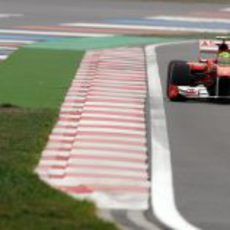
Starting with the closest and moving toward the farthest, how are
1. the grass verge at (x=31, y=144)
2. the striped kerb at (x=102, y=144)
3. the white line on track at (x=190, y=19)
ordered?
1. the grass verge at (x=31, y=144)
2. the striped kerb at (x=102, y=144)
3. the white line on track at (x=190, y=19)

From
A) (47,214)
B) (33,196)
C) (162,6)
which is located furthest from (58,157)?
(162,6)

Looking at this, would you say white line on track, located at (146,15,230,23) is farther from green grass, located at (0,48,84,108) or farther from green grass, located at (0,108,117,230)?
green grass, located at (0,108,117,230)

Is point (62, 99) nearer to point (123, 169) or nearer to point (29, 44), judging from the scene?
point (123, 169)

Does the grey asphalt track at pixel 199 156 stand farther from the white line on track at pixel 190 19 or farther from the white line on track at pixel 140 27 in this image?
the white line on track at pixel 190 19

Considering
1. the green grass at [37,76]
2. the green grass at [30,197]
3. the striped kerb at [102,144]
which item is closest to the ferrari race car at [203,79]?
the striped kerb at [102,144]

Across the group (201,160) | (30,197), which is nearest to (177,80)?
(201,160)

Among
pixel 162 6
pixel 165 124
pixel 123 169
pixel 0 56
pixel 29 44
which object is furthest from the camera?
pixel 162 6

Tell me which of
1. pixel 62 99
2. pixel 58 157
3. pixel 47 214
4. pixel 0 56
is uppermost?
pixel 47 214

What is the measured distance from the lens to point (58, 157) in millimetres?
13148

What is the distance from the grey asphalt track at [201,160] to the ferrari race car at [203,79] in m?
0.18

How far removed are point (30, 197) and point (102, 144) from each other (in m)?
3.52

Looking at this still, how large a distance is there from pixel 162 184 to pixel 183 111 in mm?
6074

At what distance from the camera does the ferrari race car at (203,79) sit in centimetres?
1870

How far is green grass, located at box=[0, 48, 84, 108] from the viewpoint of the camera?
1883 centimetres
